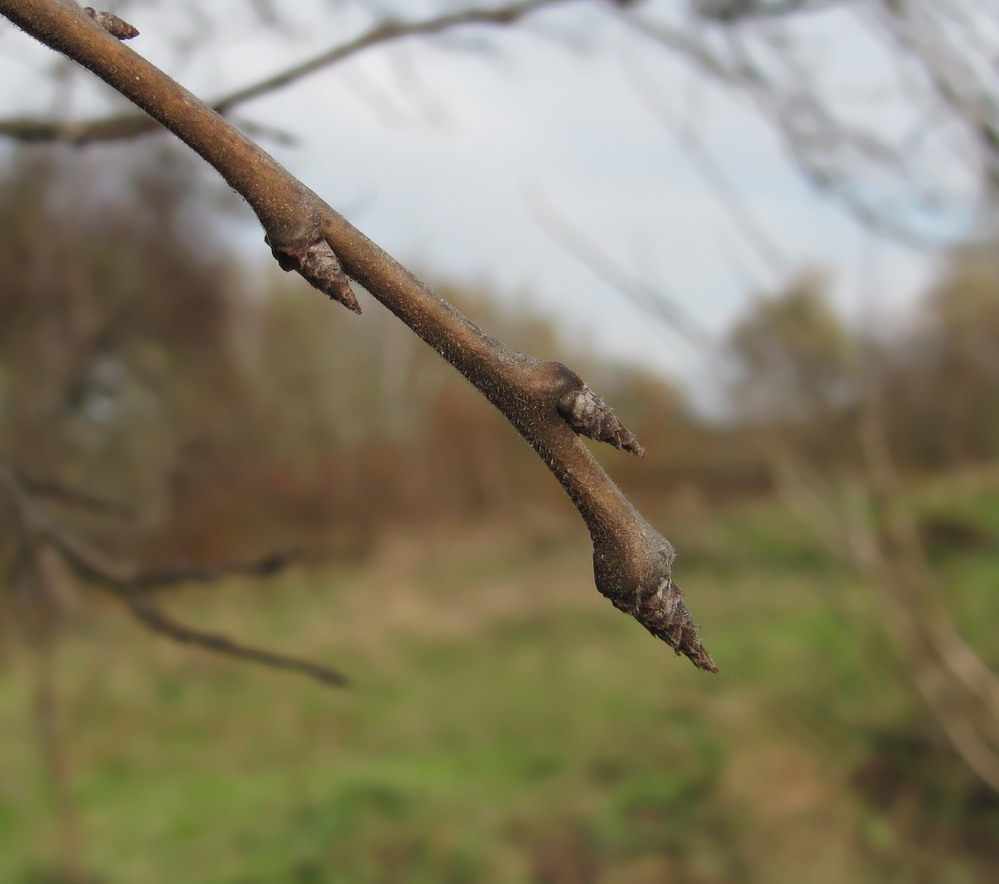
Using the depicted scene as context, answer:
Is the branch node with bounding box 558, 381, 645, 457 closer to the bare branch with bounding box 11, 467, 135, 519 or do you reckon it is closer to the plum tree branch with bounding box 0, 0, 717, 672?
the plum tree branch with bounding box 0, 0, 717, 672

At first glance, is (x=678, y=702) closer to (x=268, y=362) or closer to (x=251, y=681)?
(x=251, y=681)

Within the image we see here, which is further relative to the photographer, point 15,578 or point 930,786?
point 930,786

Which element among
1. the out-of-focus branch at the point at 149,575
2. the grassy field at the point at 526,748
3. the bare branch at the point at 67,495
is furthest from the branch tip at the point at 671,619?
the grassy field at the point at 526,748

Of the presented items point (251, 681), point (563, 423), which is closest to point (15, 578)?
point (563, 423)

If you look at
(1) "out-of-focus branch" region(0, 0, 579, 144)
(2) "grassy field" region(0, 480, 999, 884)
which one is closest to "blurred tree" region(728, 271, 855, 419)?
(2) "grassy field" region(0, 480, 999, 884)

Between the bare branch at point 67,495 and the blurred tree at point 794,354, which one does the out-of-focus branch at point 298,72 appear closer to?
the bare branch at point 67,495

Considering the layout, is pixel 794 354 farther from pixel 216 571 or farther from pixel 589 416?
pixel 589 416
